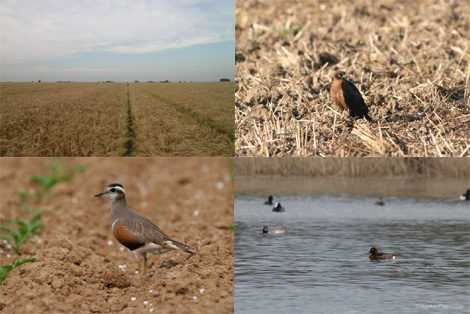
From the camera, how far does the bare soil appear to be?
5941 mm

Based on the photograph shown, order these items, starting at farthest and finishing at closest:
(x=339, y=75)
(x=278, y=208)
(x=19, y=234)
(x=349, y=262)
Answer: (x=278, y=208)
(x=349, y=262)
(x=339, y=75)
(x=19, y=234)

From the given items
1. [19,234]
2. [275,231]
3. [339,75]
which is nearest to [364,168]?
[275,231]

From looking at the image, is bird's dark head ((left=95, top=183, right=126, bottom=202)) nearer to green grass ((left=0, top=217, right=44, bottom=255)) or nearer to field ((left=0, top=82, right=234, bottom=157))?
field ((left=0, top=82, right=234, bottom=157))

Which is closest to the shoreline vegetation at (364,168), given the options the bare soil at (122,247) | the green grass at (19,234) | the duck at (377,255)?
the bare soil at (122,247)

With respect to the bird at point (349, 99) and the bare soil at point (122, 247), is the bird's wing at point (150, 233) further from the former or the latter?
the bird at point (349, 99)

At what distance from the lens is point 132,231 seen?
19.1 ft

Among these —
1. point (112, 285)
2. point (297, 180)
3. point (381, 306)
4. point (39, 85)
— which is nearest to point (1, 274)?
point (112, 285)

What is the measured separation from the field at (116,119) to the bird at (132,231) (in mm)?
1599

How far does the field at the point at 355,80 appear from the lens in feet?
26.0

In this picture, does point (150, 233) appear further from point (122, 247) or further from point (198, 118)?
point (198, 118)

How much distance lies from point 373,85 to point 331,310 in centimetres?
406

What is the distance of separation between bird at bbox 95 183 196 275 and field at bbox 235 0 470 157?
92.4 inches

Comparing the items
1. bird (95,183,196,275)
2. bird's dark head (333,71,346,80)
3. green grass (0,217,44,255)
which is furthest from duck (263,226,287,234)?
bird (95,183,196,275)

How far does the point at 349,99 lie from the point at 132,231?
3885 millimetres
